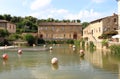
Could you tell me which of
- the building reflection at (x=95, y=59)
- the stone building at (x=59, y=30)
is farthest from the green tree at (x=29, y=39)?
the building reflection at (x=95, y=59)

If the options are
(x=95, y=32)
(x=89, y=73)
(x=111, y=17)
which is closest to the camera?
(x=89, y=73)

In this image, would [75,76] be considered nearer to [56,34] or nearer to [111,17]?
[111,17]

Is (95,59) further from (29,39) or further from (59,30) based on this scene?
(59,30)

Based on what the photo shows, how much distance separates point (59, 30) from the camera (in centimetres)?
9819

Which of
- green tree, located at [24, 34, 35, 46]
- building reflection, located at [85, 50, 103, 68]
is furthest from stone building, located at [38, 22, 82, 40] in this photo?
building reflection, located at [85, 50, 103, 68]

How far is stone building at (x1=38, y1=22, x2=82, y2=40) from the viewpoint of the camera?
97312mm

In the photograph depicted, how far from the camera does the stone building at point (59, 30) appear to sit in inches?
3831

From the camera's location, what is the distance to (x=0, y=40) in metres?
70.2

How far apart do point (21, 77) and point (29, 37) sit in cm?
5386

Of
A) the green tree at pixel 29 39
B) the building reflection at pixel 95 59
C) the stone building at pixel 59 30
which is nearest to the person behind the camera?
the building reflection at pixel 95 59

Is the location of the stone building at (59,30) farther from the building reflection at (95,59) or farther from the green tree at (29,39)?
the building reflection at (95,59)

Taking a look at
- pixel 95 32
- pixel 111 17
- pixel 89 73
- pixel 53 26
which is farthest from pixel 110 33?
pixel 53 26

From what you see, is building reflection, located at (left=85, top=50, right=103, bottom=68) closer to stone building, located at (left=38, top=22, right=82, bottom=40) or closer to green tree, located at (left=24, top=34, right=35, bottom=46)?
green tree, located at (left=24, top=34, right=35, bottom=46)

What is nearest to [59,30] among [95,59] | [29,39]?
[29,39]
